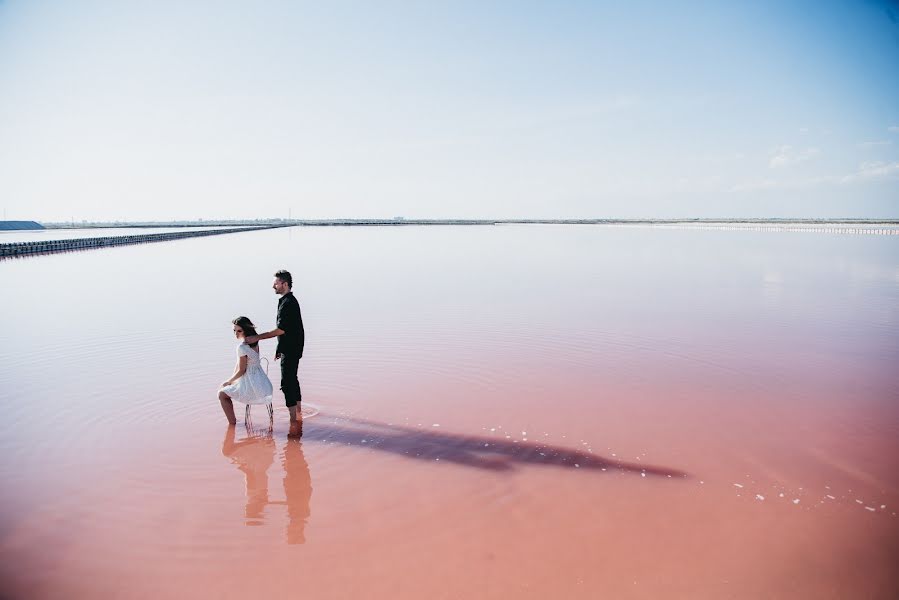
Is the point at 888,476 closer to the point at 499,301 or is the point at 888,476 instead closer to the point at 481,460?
the point at 481,460

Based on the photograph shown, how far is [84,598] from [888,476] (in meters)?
7.03

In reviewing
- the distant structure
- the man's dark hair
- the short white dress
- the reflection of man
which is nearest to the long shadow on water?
the reflection of man

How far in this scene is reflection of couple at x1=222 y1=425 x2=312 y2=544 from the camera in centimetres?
491

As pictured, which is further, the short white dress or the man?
the short white dress

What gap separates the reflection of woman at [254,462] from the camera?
5.11m

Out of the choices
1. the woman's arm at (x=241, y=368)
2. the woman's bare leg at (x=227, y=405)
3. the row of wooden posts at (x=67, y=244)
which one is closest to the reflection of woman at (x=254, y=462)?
the woman's bare leg at (x=227, y=405)

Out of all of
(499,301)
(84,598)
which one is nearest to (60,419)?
(84,598)

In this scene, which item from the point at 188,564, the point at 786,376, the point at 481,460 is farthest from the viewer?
the point at 786,376

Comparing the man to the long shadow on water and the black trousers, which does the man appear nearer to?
the black trousers

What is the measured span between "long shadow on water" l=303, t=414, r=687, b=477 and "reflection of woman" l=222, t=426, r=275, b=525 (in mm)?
508

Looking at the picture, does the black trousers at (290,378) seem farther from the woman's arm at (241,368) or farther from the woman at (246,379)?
the woman's arm at (241,368)

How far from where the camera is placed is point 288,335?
21.3ft

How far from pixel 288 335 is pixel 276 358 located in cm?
33

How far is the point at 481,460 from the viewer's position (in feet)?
19.8
